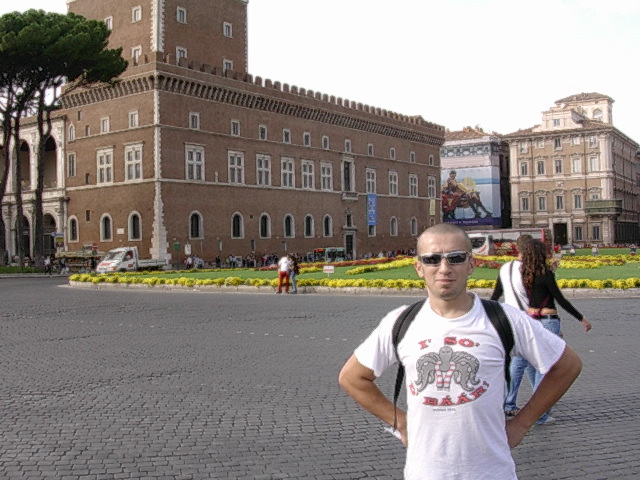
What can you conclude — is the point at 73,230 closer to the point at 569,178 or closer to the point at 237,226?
the point at 237,226

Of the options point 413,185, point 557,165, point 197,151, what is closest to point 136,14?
point 197,151

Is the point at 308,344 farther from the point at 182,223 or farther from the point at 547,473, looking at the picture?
the point at 182,223

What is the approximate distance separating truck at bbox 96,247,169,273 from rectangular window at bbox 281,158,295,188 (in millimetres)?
14954

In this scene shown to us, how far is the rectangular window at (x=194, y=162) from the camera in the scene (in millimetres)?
46406

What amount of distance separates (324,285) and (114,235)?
24216 millimetres

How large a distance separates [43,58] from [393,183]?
32698 millimetres

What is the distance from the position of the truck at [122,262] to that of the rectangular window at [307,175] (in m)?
17.1

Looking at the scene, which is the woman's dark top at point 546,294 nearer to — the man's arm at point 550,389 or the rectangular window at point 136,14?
the man's arm at point 550,389

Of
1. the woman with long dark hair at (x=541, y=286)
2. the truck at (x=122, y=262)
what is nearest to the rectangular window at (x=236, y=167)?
the truck at (x=122, y=262)

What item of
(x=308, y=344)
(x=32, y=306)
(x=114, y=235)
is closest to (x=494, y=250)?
(x=114, y=235)

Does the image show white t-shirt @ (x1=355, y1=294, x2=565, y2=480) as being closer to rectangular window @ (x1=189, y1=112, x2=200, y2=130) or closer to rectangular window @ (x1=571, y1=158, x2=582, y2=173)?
rectangular window @ (x1=189, y1=112, x2=200, y2=130)

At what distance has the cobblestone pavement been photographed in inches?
221

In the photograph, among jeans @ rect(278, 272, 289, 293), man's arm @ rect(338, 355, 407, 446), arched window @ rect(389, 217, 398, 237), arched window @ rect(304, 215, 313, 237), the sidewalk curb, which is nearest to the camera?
man's arm @ rect(338, 355, 407, 446)

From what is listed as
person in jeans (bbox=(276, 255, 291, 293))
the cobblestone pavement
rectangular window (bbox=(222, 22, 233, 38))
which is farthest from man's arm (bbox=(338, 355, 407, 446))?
rectangular window (bbox=(222, 22, 233, 38))
